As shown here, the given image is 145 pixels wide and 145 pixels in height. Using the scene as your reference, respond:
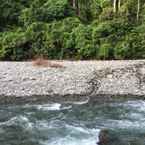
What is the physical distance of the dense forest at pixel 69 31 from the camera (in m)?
29.7

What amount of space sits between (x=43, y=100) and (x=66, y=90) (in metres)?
1.53

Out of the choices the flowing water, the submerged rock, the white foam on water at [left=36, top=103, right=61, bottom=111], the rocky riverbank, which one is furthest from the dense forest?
the submerged rock

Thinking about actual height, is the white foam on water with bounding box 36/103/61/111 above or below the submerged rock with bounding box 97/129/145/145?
above

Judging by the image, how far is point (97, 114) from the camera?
16203mm

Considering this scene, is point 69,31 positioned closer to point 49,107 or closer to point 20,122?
point 49,107

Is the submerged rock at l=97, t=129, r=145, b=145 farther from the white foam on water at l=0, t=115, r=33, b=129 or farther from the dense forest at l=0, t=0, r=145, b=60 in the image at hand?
the dense forest at l=0, t=0, r=145, b=60

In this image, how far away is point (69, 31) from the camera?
31.8 metres

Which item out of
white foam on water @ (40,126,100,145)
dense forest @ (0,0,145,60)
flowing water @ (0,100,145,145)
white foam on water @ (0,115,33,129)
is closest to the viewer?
white foam on water @ (40,126,100,145)

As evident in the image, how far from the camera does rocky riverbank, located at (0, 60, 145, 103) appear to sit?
61.5 feet

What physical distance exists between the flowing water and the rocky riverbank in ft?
4.24

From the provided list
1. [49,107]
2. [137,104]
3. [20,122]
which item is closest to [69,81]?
[49,107]

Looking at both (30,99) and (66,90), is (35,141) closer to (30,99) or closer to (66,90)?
(30,99)

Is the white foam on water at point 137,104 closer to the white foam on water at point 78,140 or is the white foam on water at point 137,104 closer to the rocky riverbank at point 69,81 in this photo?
the rocky riverbank at point 69,81

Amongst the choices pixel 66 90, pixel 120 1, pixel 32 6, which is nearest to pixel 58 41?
pixel 32 6
